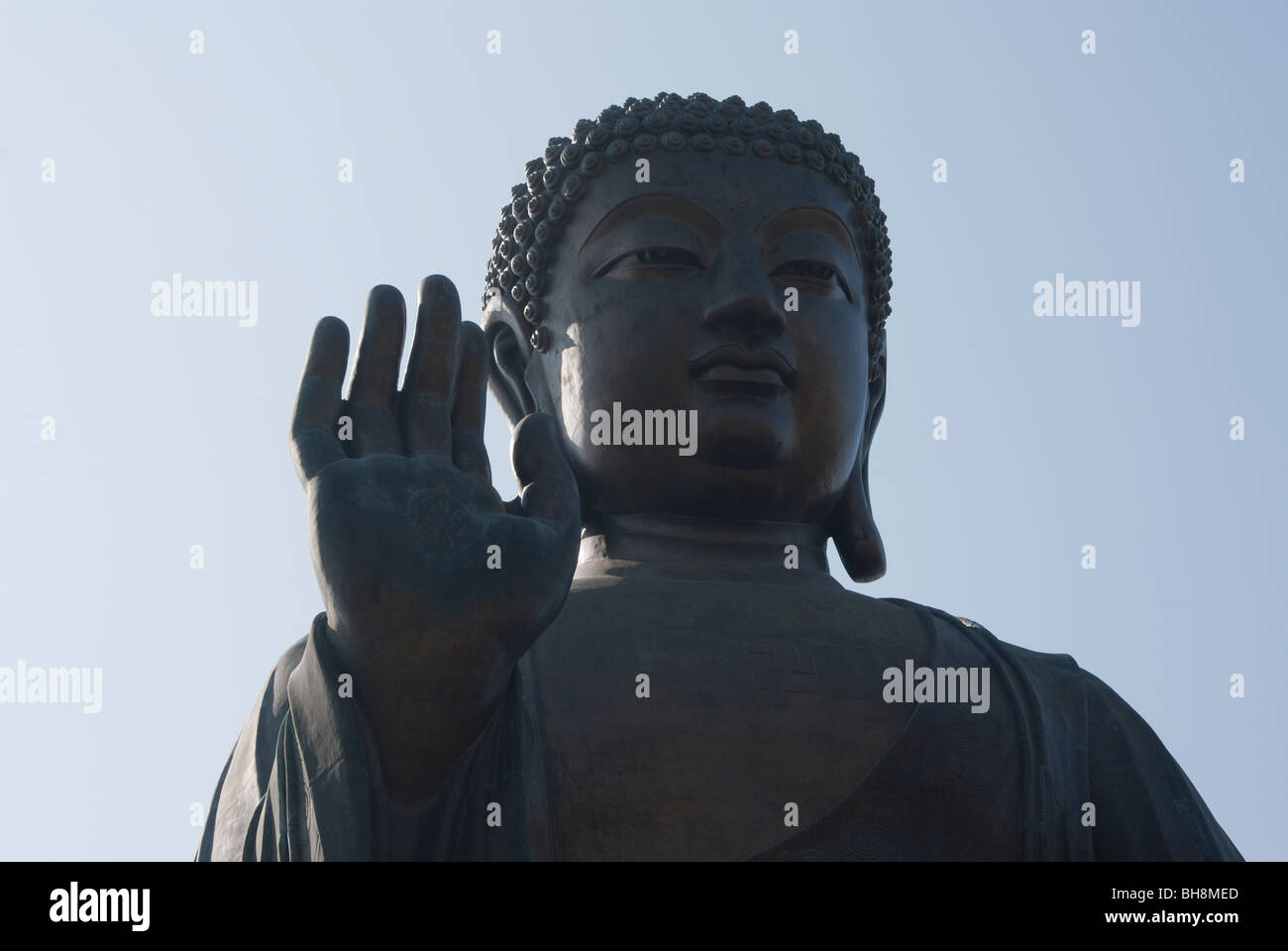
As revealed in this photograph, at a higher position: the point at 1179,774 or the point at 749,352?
the point at 749,352

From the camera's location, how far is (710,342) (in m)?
11.2

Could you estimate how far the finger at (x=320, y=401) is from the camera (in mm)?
9516

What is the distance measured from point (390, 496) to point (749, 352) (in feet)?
7.94

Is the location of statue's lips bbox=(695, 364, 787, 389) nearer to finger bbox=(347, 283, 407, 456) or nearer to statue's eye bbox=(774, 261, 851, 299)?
statue's eye bbox=(774, 261, 851, 299)

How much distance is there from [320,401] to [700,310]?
210 centimetres

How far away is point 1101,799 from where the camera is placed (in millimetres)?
10891

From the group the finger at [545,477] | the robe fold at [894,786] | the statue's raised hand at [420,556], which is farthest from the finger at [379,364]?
the robe fold at [894,786]

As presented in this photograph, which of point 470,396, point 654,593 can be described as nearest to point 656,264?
point 654,593

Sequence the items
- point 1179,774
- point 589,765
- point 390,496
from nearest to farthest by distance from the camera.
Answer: point 390,496 < point 589,765 < point 1179,774

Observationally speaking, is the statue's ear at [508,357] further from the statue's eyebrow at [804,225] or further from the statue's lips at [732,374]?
the statue's eyebrow at [804,225]

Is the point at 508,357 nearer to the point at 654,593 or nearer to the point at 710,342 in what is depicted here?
the point at 710,342
